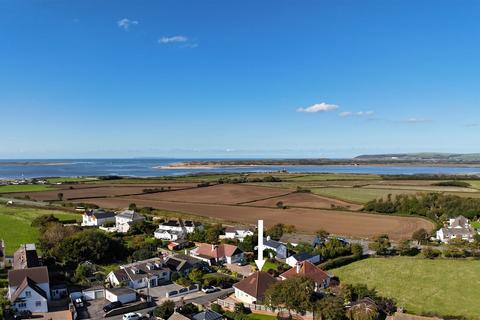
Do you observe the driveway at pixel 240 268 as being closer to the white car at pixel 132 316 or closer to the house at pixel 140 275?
the house at pixel 140 275

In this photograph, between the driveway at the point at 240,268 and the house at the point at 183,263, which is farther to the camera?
the driveway at the point at 240,268

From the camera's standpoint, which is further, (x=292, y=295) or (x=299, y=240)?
(x=299, y=240)

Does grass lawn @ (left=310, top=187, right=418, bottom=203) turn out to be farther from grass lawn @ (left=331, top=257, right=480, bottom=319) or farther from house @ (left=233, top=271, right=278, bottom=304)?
house @ (left=233, top=271, right=278, bottom=304)

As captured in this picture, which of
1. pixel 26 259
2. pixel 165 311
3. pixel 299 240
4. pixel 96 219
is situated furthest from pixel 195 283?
pixel 96 219

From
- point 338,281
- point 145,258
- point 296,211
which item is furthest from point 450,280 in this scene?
point 296,211

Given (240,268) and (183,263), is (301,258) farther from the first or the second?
(183,263)

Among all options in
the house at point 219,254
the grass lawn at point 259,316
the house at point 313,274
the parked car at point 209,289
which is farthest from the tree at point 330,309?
the house at point 219,254

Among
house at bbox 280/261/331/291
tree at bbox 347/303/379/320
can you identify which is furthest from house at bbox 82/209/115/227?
tree at bbox 347/303/379/320

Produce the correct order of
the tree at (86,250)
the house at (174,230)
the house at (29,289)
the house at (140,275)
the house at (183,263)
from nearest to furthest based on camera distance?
the house at (29,289)
the house at (140,275)
the house at (183,263)
the tree at (86,250)
the house at (174,230)
